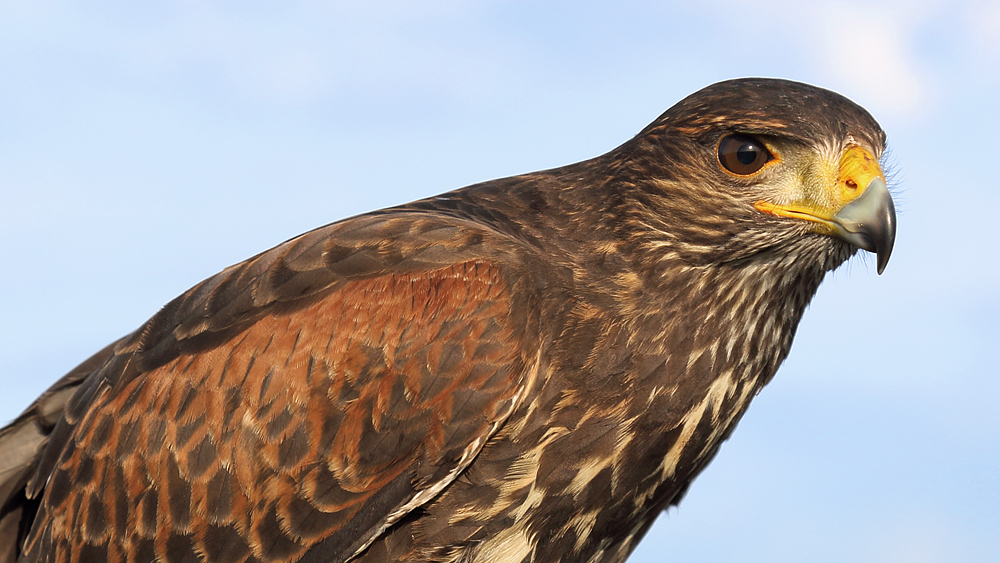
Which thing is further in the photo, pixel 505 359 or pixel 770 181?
pixel 770 181

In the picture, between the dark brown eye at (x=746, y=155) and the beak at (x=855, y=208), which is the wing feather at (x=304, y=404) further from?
the beak at (x=855, y=208)

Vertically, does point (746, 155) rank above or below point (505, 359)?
above

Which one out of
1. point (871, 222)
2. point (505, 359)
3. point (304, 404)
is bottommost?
point (871, 222)

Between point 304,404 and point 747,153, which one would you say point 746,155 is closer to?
point 747,153

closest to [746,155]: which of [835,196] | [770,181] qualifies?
[770,181]

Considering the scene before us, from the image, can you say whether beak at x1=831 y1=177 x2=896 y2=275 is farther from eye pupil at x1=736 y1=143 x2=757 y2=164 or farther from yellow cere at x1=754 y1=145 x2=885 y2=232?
eye pupil at x1=736 y1=143 x2=757 y2=164

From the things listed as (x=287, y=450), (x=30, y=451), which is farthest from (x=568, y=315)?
(x=30, y=451)

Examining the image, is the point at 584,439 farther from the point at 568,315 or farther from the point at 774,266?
the point at 774,266

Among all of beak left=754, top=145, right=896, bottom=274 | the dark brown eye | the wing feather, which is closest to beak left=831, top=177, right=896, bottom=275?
beak left=754, top=145, right=896, bottom=274
